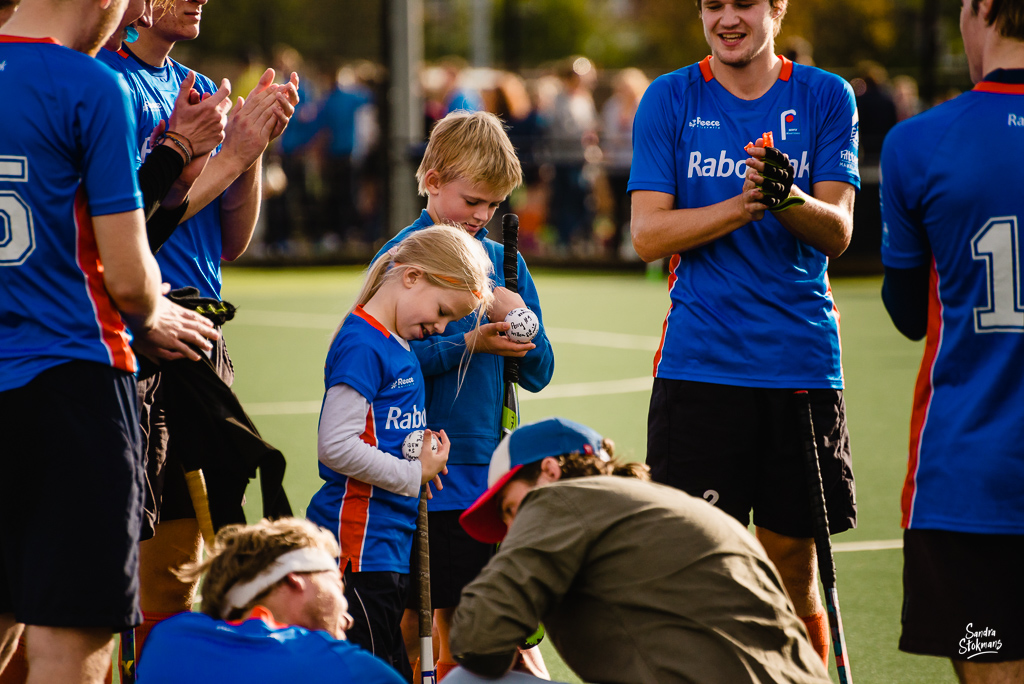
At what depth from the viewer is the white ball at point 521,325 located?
11.7ft

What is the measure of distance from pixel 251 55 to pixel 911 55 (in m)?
22.8

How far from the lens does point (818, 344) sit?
375cm

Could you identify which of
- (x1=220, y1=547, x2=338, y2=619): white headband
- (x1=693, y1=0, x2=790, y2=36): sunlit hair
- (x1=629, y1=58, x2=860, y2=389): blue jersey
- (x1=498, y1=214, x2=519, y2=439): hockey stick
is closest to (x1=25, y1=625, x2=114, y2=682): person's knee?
(x1=220, y1=547, x2=338, y2=619): white headband

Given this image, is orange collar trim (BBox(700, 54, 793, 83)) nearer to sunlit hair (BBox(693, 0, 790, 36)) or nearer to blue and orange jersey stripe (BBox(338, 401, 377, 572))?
sunlit hair (BBox(693, 0, 790, 36))

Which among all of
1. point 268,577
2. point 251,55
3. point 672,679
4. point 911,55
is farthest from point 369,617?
point 911,55

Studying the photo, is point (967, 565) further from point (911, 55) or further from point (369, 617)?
point (911, 55)

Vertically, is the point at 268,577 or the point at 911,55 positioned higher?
the point at 911,55

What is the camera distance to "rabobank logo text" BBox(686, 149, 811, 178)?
3.73m

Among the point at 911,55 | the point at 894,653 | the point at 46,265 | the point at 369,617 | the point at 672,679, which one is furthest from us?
the point at 911,55

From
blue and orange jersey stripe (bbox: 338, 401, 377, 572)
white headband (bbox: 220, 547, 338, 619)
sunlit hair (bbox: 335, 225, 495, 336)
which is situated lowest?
blue and orange jersey stripe (bbox: 338, 401, 377, 572)

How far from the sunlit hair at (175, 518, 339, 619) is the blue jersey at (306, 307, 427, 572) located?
0.64 meters

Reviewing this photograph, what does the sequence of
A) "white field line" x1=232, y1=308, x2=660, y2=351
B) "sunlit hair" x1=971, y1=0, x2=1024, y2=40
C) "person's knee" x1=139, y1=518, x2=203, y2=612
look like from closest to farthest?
1. "sunlit hair" x1=971, y1=0, x2=1024, y2=40
2. "person's knee" x1=139, y1=518, x2=203, y2=612
3. "white field line" x1=232, y1=308, x2=660, y2=351

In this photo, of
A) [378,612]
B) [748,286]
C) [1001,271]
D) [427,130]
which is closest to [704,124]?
[748,286]

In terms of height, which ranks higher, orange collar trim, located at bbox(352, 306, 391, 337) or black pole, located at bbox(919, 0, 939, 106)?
black pole, located at bbox(919, 0, 939, 106)
